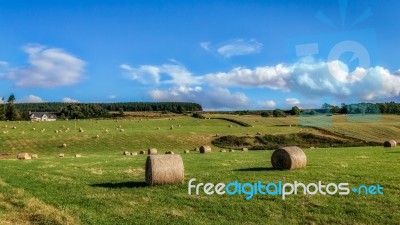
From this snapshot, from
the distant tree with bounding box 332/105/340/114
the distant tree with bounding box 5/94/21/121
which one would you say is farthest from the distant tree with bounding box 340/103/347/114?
the distant tree with bounding box 5/94/21/121

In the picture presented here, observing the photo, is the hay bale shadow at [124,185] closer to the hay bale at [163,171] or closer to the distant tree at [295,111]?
the hay bale at [163,171]

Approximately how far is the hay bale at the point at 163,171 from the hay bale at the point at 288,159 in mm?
6781

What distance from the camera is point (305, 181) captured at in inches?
692

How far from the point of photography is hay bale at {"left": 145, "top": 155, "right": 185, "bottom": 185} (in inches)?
689

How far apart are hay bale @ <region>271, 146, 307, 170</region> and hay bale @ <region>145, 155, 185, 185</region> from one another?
6.78 meters

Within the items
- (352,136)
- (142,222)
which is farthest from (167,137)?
(142,222)

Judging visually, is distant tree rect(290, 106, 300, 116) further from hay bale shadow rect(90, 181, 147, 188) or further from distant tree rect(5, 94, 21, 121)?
hay bale shadow rect(90, 181, 147, 188)

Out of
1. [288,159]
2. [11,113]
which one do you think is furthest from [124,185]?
[11,113]

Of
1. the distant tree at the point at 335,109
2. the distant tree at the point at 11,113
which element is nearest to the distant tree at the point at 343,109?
the distant tree at the point at 335,109

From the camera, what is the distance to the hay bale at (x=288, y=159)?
2189 centimetres

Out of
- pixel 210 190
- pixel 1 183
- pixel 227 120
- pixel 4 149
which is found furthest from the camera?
pixel 227 120

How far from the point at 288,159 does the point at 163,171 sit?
297 inches

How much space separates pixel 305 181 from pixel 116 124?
269 ft

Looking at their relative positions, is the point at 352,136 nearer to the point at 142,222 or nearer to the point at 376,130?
the point at 376,130
